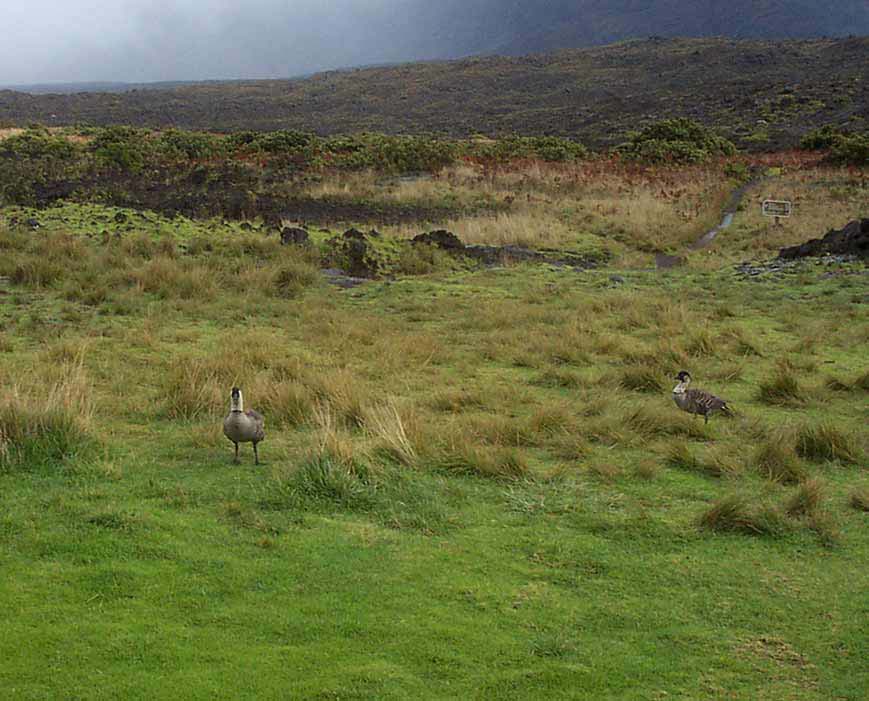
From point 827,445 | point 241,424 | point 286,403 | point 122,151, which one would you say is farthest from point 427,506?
point 122,151

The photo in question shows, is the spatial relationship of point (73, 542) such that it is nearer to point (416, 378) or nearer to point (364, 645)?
point (364, 645)

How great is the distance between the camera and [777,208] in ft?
94.9

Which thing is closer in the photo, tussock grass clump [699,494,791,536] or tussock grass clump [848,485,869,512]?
tussock grass clump [699,494,791,536]

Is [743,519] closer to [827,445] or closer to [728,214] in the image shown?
[827,445]

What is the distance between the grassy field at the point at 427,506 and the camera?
449cm

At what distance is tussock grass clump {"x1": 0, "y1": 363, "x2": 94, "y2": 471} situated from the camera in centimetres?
682

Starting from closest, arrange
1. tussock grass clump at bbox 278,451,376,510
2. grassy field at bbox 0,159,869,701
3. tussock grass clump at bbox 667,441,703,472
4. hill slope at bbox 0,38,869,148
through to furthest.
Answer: grassy field at bbox 0,159,869,701
tussock grass clump at bbox 278,451,376,510
tussock grass clump at bbox 667,441,703,472
hill slope at bbox 0,38,869,148

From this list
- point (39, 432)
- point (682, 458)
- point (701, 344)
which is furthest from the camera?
point (701, 344)

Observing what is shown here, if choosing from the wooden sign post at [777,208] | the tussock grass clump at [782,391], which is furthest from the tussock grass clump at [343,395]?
the wooden sign post at [777,208]

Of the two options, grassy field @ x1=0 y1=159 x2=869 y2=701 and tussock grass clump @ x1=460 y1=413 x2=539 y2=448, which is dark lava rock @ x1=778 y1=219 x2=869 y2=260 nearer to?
grassy field @ x1=0 y1=159 x2=869 y2=701

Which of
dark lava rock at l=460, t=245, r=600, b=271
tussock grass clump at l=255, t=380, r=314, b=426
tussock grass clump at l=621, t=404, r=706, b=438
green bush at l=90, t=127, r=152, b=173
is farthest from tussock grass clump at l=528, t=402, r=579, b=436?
green bush at l=90, t=127, r=152, b=173

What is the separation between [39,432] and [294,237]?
13466 mm

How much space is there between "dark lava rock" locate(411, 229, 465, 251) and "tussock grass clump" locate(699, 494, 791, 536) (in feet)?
50.6

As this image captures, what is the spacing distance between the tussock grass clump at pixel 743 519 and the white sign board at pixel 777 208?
23.4 meters
